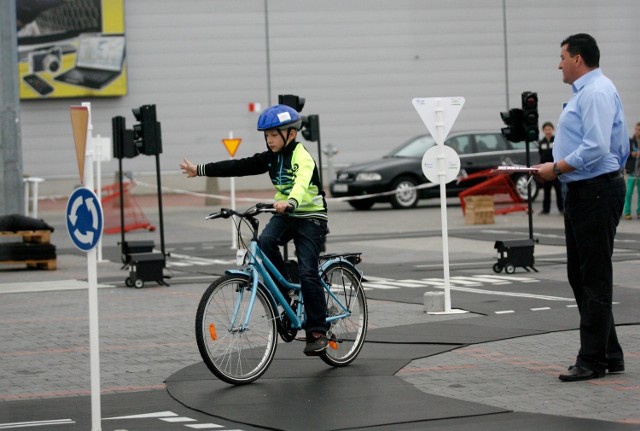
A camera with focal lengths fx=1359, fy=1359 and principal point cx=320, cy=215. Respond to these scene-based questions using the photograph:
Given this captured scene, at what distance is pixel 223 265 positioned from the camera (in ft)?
67.4

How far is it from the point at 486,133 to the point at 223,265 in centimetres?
1408

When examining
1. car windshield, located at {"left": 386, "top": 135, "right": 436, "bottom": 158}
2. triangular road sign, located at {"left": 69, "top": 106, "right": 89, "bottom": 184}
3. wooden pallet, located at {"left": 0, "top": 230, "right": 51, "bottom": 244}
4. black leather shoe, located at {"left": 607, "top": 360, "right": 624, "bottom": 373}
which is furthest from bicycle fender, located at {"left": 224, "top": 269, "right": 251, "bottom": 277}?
car windshield, located at {"left": 386, "top": 135, "right": 436, "bottom": 158}

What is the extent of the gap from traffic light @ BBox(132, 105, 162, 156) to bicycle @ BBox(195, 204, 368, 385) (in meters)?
9.43

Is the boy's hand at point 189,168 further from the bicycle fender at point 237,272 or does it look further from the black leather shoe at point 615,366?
the black leather shoe at point 615,366

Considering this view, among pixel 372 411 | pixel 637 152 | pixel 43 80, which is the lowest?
pixel 372 411

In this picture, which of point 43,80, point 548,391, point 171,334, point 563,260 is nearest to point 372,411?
point 548,391

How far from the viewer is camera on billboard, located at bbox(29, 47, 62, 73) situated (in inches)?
1601

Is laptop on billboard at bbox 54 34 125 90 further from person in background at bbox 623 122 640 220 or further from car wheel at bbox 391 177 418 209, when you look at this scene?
person in background at bbox 623 122 640 220

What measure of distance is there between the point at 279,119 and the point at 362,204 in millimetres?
24032

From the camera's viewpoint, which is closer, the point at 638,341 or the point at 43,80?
the point at 638,341

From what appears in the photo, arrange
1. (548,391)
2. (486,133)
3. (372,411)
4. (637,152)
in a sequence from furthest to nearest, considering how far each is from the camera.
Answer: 1. (486,133)
2. (637,152)
3. (548,391)
4. (372,411)

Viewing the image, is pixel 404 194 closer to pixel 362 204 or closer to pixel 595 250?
pixel 362 204

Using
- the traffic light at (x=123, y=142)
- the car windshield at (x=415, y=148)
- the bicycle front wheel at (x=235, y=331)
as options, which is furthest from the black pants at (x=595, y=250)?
the car windshield at (x=415, y=148)

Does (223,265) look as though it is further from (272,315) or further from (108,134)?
(108,134)
